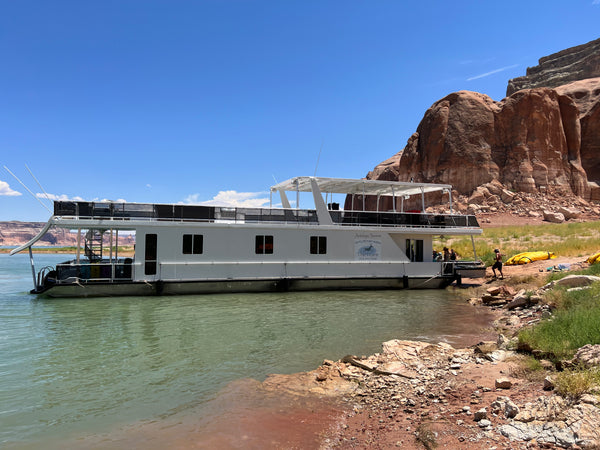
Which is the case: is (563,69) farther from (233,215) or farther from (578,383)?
(578,383)

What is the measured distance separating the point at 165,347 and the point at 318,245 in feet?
32.5

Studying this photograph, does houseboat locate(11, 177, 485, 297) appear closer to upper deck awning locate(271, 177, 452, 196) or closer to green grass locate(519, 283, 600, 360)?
upper deck awning locate(271, 177, 452, 196)

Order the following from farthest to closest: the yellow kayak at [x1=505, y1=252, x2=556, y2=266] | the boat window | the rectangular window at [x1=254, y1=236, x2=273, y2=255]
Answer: the yellow kayak at [x1=505, y1=252, x2=556, y2=266] < the boat window < the rectangular window at [x1=254, y1=236, x2=273, y2=255]

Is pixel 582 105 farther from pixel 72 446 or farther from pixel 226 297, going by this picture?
pixel 72 446

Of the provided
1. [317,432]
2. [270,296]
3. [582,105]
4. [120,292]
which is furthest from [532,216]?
[317,432]

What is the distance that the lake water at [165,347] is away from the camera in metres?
5.94

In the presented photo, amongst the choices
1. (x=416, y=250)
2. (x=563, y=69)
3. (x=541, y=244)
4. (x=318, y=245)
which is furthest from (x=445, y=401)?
(x=563, y=69)

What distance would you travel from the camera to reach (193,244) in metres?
16.7

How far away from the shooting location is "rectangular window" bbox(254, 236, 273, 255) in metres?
17.5

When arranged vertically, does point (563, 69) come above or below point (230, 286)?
above

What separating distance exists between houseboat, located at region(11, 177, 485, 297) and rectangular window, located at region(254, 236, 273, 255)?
0.14ft

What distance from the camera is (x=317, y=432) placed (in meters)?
5.14

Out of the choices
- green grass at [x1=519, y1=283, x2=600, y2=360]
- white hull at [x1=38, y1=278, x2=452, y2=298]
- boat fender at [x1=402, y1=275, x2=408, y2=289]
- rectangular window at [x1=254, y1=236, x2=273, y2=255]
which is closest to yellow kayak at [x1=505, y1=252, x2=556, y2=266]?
white hull at [x1=38, y1=278, x2=452, y2=298]

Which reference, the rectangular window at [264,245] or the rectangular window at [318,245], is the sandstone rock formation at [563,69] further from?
the rectangular window at [264,245]
